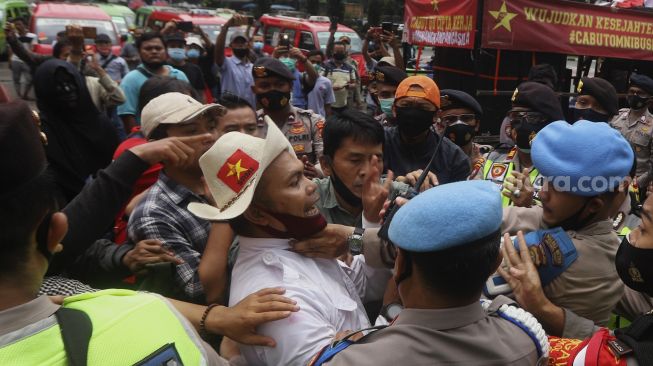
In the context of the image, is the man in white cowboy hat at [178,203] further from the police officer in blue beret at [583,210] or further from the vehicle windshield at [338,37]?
the vehicle windshield at [338,37]

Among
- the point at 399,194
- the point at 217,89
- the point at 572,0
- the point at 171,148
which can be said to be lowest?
the point at 217,89

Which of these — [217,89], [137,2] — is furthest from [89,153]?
[137,2]

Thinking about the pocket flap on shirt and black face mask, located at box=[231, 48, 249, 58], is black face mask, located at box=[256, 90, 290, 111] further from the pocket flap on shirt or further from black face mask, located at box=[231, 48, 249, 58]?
black face mask, located at box=[231, 48, 249, 58]

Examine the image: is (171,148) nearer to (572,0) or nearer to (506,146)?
(506,146)

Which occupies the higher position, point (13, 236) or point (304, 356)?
point (13, 236)

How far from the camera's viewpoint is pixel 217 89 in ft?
26.5

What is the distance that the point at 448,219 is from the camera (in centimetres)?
130

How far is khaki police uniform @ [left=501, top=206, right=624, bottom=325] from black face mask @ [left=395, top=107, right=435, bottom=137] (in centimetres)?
171

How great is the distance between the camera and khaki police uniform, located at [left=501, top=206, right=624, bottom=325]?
73.3 inches

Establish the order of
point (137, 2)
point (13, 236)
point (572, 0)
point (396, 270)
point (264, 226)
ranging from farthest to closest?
point (137, 2) → point (572, 0) → point (264, 226) → point (396, 270) → point (13, 236)

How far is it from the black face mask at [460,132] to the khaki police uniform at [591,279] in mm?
2125

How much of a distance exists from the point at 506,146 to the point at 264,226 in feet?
8.31

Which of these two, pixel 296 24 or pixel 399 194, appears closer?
pixel 399 194

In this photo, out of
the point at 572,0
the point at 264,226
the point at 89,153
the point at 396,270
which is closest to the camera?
the point at 396,270
